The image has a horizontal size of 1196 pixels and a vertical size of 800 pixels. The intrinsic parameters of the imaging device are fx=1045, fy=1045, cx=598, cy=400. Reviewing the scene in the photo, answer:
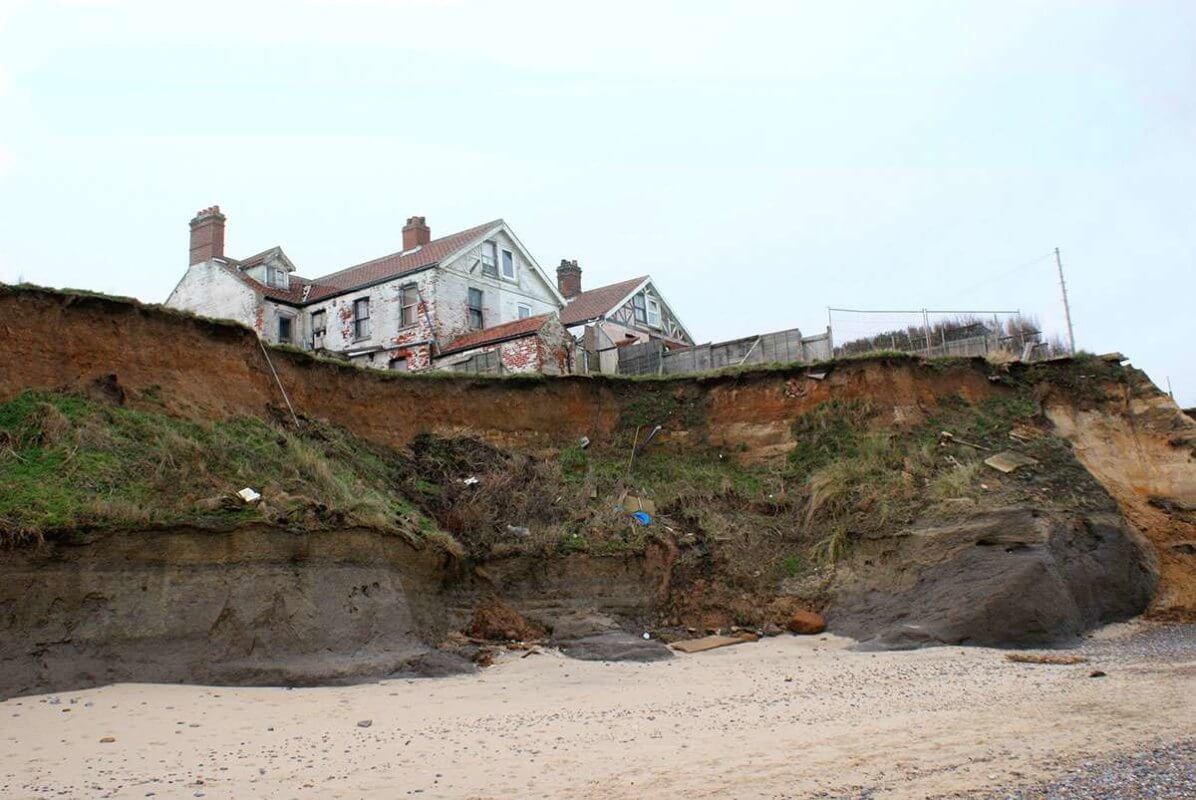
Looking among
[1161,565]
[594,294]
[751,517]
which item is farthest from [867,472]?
[594,294]

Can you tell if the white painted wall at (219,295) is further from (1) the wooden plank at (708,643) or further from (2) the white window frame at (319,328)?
(1) the wooden plank at (708,643)

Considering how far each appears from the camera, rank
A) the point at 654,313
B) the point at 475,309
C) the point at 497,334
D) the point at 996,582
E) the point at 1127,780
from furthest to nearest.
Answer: the point at 654,313 < the point at 475,309 < the point at 497,334 < the point at 996,582 < the point at 1127,780

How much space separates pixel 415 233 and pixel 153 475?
2446 centimetres

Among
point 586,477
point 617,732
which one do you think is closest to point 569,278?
point 586,477

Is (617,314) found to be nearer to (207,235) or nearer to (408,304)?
(408,304)

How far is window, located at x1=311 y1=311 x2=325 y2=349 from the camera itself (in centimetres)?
3519

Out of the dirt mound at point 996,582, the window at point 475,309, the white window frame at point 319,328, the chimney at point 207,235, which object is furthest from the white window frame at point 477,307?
the dirt mound at point 996,582

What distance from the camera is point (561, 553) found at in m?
18.6

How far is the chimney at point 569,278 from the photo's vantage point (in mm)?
42228

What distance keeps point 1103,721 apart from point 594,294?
30.9 meters

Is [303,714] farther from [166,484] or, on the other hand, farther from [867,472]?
[867,472]

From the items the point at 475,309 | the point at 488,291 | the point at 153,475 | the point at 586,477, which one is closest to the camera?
the point at 153,475

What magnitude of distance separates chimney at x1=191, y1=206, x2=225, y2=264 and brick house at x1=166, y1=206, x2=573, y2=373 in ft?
0.11

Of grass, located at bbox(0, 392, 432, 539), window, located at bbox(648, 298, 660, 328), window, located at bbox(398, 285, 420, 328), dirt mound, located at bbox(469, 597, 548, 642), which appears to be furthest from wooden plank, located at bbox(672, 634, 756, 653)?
window, located at bbox(648, 298, 660, 328)
